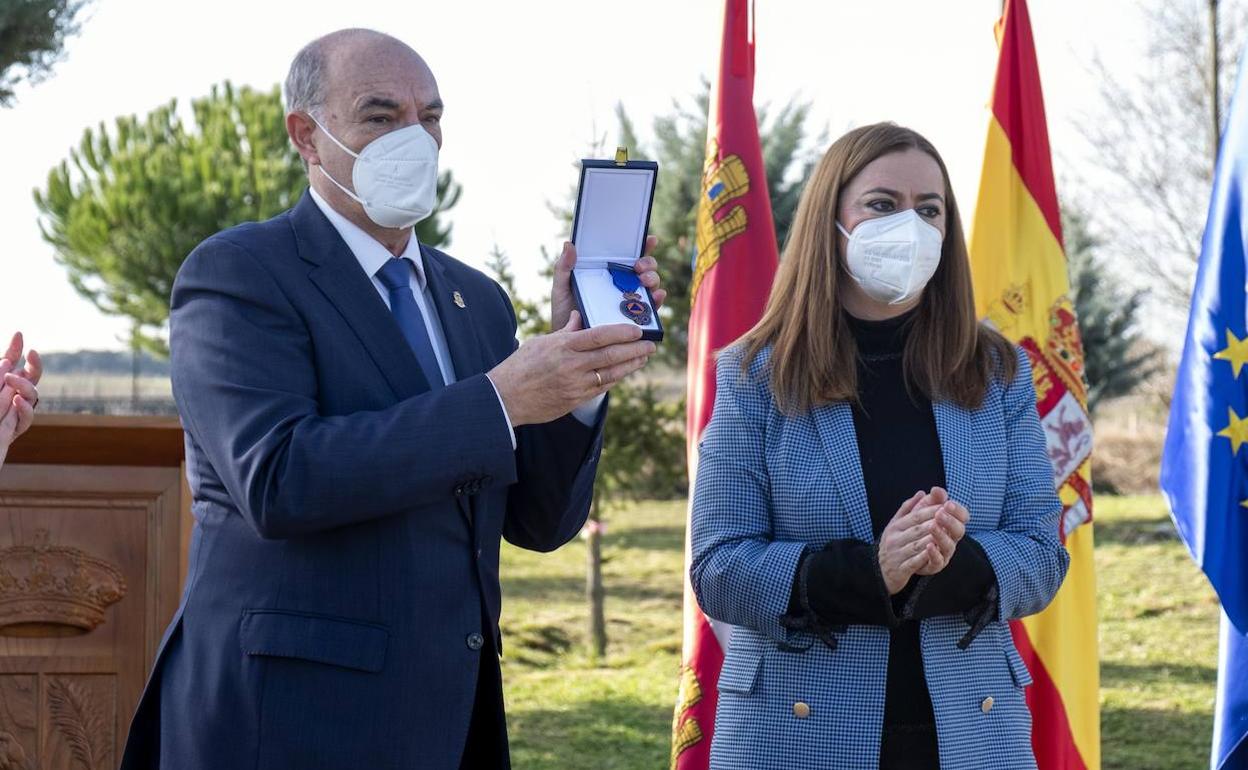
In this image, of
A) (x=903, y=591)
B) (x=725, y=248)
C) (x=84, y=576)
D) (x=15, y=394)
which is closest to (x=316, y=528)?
(x=15, y=394)

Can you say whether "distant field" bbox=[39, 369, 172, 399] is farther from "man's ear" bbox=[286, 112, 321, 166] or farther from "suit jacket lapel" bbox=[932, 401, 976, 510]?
"suit jacket lapel" bbox=[932, 401, 976, 510]

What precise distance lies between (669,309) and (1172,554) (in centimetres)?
522

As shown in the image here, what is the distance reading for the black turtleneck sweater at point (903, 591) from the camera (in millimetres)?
2252

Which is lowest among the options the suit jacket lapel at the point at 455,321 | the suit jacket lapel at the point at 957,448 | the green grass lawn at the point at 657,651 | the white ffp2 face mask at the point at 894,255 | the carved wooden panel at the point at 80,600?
the green grass lawn at the point at 657,651

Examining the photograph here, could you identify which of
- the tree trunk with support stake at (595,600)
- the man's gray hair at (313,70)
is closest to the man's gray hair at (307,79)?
the man's gray hair at (313,70)

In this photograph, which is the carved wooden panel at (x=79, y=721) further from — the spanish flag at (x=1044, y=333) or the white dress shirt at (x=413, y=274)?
the spanish flag at (x=1044, y=333)

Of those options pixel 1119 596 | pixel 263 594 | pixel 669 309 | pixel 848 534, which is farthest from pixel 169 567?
pixel 1119 596

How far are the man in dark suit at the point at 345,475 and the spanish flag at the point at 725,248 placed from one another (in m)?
1.89

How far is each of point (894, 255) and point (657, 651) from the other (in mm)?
7257

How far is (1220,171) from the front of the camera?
362 centimetres

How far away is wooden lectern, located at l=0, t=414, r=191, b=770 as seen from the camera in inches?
99.5

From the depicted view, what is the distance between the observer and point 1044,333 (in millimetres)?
4359

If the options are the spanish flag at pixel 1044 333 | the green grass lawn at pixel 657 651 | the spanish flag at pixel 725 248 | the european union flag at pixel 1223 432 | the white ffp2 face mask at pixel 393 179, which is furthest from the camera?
the green grass lawn at pixel 657 651

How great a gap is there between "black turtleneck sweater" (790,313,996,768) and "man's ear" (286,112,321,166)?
1.07 metres
